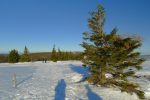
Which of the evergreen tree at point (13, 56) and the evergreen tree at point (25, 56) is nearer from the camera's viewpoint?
the evergreen tree at point (13, 56)

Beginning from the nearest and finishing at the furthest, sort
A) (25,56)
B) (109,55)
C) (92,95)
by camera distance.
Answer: (92,95), (109,55), (25,56)

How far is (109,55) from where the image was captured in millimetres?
22219

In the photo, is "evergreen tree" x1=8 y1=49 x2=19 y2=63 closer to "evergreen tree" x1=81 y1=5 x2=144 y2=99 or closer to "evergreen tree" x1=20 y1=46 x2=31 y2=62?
"evergreen tree" x1=20 y1=46 x2=31 y2=62

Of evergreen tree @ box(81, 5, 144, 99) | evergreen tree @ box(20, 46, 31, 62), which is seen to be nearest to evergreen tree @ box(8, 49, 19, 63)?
evergreen tree @ box(20, 46, 31, 62)

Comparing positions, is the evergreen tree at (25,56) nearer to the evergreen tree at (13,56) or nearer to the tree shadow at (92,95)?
the evergreen tree at (13,56)

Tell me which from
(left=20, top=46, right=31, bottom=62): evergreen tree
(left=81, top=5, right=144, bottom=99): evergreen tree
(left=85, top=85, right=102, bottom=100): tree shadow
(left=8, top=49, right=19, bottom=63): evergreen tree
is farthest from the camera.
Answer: (left=20, top=46, right=31, bottom=62): evergreen tree

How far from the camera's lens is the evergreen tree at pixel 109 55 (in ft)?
71.5

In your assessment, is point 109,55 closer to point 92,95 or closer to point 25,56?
point 92,95

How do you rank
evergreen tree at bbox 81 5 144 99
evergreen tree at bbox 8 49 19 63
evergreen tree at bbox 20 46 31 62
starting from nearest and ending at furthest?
evergreen tree at bbox 81 5 144 99 < evergreen tree at bbox 8 49 19 63 < evergreen tree at bbox 20 46 31 62

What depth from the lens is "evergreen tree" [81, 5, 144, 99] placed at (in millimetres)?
21797

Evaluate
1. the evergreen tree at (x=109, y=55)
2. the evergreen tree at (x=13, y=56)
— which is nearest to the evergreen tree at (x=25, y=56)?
the evergreen tree at (x=13, y=56)

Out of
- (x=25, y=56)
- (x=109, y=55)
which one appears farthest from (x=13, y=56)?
(x=109, y=55)

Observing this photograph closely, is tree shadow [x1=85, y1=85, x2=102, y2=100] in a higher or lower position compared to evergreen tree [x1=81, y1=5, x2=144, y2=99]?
lower

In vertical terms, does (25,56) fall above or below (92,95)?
above
